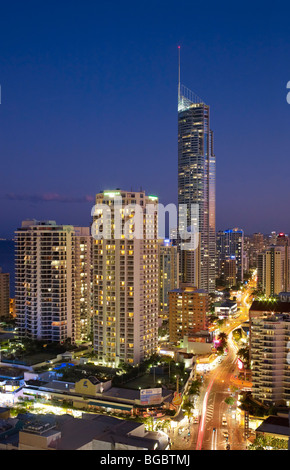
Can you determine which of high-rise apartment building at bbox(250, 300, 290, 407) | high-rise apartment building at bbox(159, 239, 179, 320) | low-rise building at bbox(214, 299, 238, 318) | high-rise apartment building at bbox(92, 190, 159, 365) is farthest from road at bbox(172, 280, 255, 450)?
high-rise apartment building at bbox(159, 239, 179, 320)

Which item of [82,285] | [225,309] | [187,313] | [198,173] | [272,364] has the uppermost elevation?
[198,173]

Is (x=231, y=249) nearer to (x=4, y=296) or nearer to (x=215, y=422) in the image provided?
(x=4, y=296)

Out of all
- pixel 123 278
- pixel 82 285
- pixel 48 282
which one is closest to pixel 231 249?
pixel 82 285

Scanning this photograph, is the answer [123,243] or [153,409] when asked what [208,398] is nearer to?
[153,409]

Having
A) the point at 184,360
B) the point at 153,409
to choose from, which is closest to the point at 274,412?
the point at 153,409

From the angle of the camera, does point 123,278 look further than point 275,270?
No

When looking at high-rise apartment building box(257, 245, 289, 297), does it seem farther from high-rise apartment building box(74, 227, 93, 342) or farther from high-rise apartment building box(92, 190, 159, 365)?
high-rise apartment building box(92, 190, 159, 365)
